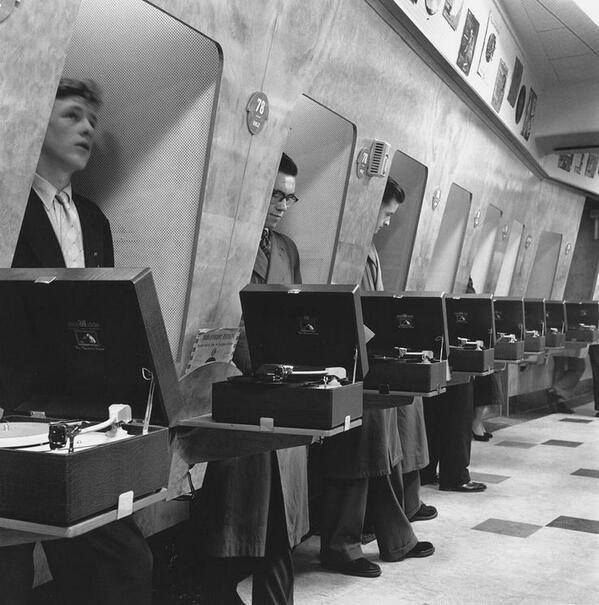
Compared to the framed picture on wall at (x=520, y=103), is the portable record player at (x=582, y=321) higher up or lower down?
lower down

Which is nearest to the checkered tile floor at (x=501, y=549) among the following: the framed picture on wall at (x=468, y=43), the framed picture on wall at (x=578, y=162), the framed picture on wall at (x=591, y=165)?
the framed picture on wall at (x=468, y=43)

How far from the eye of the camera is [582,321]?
8.59 metres

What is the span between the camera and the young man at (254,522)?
2723 millimetres

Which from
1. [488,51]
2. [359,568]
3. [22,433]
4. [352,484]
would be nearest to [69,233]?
[22,433]

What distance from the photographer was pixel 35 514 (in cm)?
139

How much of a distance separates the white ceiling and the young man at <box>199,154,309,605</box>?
488cm

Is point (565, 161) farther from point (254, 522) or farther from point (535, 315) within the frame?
point (254, 522)

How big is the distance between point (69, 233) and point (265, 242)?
133 centimetres

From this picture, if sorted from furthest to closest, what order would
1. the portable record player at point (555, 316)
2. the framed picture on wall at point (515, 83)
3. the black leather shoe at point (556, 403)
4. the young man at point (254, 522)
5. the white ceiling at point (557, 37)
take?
the black leather shoe at point (556, 403), the portable record player at point (555, 316), the framed picture on wall at point (515, 83), the white ceiling at point (557, 37), the young man at point (254, 522)

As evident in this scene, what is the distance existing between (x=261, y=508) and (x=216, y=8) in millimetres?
1872

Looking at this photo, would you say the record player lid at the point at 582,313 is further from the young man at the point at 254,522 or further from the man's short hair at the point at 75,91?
the man's short hair at the point at 75,91

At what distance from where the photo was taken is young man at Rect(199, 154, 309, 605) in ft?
8.93

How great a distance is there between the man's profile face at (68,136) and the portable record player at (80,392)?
0.96 meters

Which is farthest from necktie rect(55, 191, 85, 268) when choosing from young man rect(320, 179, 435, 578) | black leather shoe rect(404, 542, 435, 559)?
black leather shoe rect(404, 542, 435, 559)
